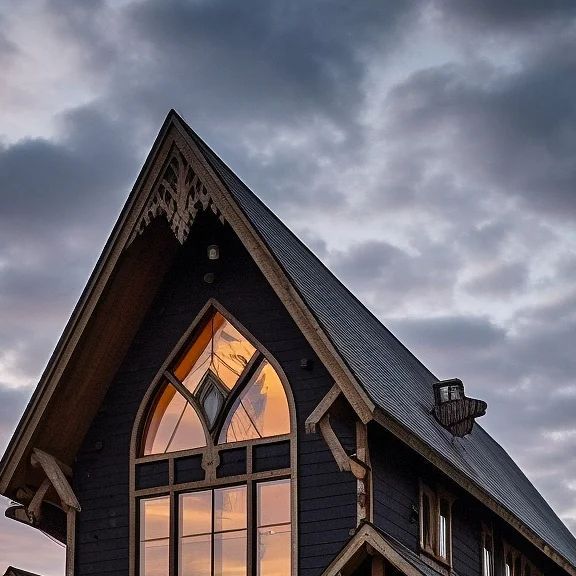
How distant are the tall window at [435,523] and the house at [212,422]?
4 cm

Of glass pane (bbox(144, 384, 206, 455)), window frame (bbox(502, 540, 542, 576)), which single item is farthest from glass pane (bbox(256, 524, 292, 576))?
window frame (bbox(502, 540, 542, 576))

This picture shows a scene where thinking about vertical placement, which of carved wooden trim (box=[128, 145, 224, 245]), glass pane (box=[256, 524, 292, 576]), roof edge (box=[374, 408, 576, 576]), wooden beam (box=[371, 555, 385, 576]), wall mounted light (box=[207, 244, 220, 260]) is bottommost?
wooden beam (box=[371, 555, 385, 576])

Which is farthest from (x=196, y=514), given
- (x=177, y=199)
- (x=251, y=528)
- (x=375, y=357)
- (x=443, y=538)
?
(x=375, y=357)

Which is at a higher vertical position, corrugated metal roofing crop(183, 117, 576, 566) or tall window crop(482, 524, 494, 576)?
corrugated metal roofing crop(183, 117, 576, 566)

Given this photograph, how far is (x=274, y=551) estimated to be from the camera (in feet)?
74.7

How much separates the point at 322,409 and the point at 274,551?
2.39 m

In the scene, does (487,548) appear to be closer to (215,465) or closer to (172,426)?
(215,465)

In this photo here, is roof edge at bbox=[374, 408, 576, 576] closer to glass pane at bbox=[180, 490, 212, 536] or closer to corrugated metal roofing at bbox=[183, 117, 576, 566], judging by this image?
corrugated metal roofing at bbox=[183, 117, 576, 566]

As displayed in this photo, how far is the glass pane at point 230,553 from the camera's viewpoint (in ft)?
75.5

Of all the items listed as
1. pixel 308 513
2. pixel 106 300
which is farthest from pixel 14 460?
pixel 308 513

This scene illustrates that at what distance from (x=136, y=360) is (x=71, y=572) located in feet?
11.5

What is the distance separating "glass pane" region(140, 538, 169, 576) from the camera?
2361 cm

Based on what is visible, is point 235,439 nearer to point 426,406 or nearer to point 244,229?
point 244,229

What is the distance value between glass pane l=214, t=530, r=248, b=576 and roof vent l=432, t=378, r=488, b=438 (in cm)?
617
